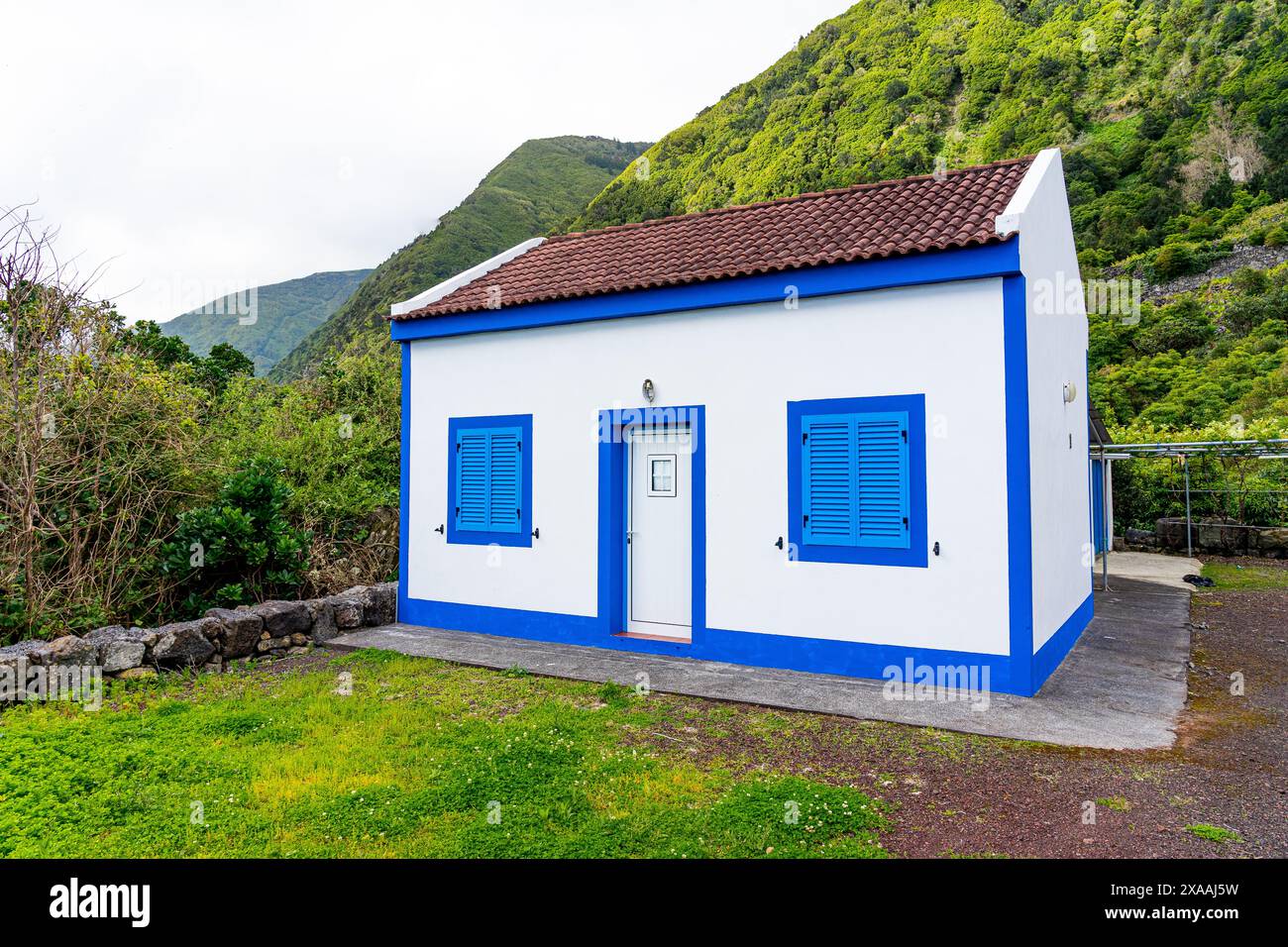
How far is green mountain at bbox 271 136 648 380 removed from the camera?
5019 cm

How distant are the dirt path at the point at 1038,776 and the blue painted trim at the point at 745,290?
147 inches

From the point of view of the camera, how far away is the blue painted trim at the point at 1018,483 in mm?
6129

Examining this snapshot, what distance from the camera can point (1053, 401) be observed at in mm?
7719

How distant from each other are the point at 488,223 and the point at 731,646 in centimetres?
5539

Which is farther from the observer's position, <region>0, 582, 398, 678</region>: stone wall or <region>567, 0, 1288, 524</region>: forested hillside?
A: <region>567, 0, 1288, 524</region>: forested hillside

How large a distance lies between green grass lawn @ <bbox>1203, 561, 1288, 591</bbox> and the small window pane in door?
10.8m

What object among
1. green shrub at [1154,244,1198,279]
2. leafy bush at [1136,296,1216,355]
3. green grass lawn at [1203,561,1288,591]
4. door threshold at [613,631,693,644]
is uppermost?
green shrub at [1154,244,1198,279]

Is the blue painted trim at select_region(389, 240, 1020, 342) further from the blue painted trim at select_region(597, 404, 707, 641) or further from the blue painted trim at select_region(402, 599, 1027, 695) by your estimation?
the blue painted trim at select_region(402, 599, 1027, 695)

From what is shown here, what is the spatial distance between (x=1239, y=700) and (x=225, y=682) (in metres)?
8.68

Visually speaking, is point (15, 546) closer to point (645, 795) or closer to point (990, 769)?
point (645, 795)

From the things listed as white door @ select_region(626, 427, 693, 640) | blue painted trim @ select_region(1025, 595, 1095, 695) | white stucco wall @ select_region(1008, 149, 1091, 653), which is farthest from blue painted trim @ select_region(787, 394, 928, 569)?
blue painted trim @ select_region(1025, 595, 1095, 695)

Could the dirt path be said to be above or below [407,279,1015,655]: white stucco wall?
below

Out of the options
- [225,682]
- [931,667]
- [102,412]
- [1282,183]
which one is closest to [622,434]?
[931,667]

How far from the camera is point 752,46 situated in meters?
75.8
